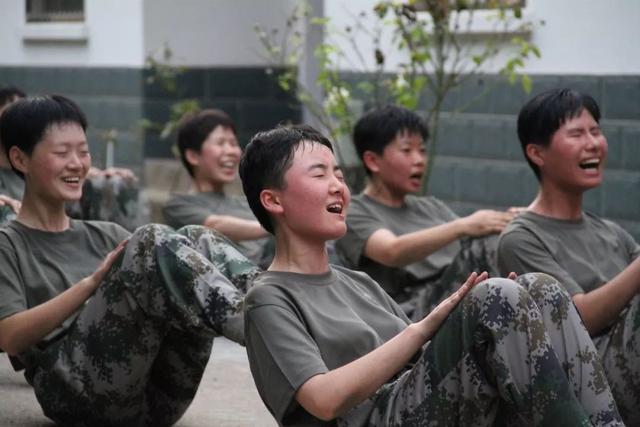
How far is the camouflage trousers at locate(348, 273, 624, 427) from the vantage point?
13.3ft

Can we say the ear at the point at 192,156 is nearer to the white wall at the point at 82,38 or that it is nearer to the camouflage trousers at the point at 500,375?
the camouflage trousers at the point at 500,375

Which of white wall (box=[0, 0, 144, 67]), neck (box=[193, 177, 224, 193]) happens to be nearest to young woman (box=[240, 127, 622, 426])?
neck (box=[193, 177, 224, 193])

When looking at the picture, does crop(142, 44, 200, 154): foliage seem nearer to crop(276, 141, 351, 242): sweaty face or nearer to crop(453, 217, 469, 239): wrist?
crop(453, 217, 469, 239): wrist

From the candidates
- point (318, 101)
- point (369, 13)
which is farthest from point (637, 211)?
point (318, 101)

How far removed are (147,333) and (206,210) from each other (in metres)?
2.85

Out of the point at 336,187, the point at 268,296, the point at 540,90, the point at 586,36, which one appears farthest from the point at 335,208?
the point at 540,90

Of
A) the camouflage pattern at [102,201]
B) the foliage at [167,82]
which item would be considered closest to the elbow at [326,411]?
the camouflage pattern at [102,201]

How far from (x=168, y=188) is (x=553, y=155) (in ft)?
24.7

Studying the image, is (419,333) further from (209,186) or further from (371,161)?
(209,186)

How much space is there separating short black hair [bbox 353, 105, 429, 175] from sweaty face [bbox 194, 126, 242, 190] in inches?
47.2

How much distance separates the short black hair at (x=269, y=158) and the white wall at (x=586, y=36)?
469 centimetres

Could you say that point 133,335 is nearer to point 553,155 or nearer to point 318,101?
point 553,155

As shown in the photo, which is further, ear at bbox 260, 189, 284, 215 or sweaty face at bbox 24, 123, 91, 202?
sweaty face at bbox 24, 123, 91, 202

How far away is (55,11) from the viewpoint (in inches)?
563
